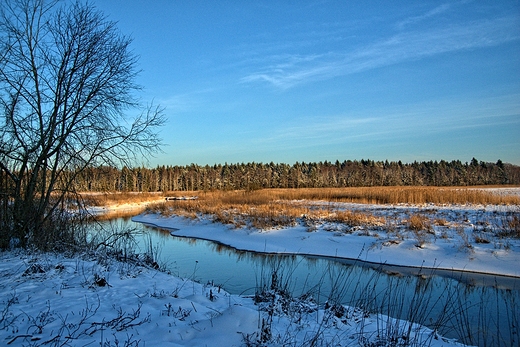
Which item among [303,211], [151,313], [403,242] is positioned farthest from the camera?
[303,211]

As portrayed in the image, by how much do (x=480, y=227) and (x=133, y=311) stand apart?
45.7 ft

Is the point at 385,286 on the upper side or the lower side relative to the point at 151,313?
lower

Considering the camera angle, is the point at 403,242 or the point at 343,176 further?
the point at 343,176

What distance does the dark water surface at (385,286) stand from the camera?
17.9 feet

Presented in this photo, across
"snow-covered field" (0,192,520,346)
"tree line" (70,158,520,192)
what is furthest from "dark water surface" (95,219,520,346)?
"tree line" (70,158,520,192)

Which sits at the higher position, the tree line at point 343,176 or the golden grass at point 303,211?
the tree line at point 343,176

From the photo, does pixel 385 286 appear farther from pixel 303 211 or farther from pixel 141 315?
pixel 303 211

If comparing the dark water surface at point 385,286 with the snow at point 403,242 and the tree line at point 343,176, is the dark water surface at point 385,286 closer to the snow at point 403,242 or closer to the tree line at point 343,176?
the snow at point 403,242

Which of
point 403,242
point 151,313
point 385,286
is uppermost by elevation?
point 151,313

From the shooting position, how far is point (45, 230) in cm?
852

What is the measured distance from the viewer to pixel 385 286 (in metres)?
8.34

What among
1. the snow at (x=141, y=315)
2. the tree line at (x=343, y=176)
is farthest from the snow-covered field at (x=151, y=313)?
the tree line at (x=343, y=176)

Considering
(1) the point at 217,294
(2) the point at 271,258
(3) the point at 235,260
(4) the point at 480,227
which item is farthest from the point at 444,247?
(1) the point at 217,294

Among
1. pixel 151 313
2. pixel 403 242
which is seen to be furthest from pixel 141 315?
pixel 403 242
